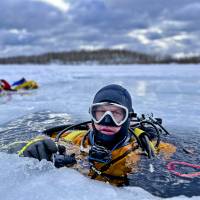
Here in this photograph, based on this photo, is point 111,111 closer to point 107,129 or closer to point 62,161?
point 107,129

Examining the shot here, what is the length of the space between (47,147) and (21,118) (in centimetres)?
347

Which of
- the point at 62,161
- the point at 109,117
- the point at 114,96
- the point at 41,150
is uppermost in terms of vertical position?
the point at 114,96

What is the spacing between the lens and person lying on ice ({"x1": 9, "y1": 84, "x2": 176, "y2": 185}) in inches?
126

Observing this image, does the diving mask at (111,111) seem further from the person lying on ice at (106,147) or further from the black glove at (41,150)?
the black glove at (41,150)

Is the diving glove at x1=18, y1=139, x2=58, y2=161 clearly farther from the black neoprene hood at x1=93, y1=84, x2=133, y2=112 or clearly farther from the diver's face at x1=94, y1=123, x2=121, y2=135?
the black neoprene hood at x1=93, y1=84, x2=133, y2=112

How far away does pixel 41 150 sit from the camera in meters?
3.16

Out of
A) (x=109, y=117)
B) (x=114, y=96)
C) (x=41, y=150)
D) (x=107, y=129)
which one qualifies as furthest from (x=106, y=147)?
(x=41, y=150)

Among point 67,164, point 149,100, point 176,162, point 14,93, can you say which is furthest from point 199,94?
point 67,164

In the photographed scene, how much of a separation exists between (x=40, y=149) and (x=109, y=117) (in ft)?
2.50

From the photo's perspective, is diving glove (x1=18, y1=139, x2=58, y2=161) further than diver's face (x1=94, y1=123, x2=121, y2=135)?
No

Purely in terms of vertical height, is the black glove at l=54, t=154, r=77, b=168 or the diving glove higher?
the diving glove

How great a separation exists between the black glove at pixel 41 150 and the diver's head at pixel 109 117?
1.73 feet

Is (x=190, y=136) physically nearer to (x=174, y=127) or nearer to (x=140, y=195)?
(x=174, y=127)

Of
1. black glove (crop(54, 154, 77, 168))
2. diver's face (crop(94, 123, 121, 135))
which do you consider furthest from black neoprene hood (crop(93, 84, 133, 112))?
black glove (crop(54, 154, 77, 168))
